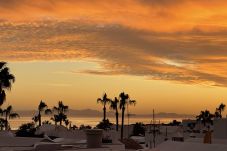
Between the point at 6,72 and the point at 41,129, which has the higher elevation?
the point at 6,72

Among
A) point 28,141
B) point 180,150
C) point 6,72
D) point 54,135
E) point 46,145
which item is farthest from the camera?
point 54,135

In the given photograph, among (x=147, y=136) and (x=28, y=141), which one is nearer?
(x=28, y=141)

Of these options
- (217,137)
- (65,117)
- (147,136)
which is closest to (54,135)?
(217,137)

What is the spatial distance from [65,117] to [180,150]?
11191cm

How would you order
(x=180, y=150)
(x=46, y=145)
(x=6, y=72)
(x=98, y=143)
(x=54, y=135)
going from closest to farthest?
(x=180, y=150) → (x=46, y=145) → (x=98, y=143) → (x=6, y=72) → (x=54, y=135)

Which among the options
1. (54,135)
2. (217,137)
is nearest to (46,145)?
(217,137)

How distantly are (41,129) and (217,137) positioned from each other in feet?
113

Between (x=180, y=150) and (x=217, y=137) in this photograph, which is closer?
(x=180, y=150)

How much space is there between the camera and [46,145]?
29281 millimetres

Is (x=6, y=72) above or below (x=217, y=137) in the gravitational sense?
above

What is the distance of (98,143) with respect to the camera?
32219 millimetres

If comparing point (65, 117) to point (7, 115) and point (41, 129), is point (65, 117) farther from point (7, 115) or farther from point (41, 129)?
point (41, 129)

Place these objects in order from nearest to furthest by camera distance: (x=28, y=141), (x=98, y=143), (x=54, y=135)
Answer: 1. (x=98, y=143)
2. (x=28, y=141)
3. (x=54, y=135)

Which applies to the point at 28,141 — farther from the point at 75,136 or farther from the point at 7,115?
the point at 7,115
